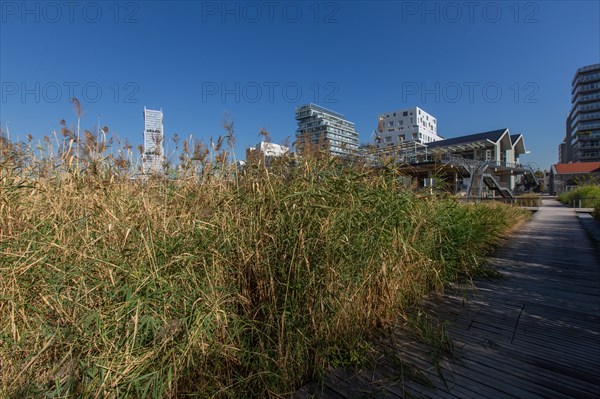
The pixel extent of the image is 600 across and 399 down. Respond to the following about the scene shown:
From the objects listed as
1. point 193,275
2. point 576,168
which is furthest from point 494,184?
point 576,168

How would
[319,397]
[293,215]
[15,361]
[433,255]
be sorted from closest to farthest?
[15,361] → [319,397] → [293,215] → [433,255]

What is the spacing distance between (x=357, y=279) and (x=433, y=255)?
1564 millimetres

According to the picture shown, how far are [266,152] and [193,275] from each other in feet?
4.93

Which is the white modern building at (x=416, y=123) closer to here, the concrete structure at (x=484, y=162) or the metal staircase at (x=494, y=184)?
the concrete structure at (x=484, y=162)

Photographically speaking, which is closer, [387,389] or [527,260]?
[387,389]

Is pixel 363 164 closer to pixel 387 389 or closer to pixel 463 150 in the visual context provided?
pixel 387 389

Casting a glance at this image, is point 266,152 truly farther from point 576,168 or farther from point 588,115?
point 588,115

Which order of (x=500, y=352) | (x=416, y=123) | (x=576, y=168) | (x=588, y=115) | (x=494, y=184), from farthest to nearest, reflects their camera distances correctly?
(x=588, y=115), (x=416, y=123), (x=576, y=168), (x=494, y=184), (x=500, y=352)

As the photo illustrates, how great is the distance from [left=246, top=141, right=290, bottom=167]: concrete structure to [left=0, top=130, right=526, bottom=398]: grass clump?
15cm

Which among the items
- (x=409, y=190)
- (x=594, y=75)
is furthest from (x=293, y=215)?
(x=594, y=75)

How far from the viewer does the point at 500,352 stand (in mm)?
1950

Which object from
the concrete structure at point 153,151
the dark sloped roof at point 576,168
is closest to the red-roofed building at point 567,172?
the dark sloped roof at point 576,168

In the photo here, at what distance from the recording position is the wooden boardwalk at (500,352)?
1588mm

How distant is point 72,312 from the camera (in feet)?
4.54
